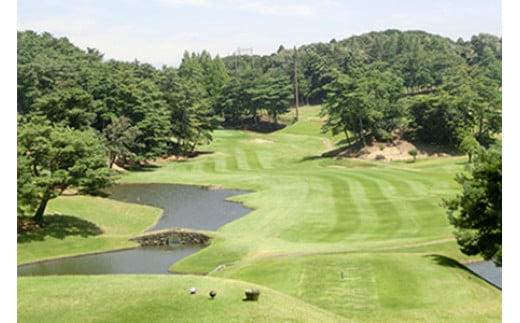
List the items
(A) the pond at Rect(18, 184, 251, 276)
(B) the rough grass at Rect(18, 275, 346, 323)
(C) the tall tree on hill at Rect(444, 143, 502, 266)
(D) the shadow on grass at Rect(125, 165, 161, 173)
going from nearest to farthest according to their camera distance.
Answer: (B) the rough grass at Rect(18, 275, 346, 323) < (C) the tall tree on hill at Rect(444, 143, 502, 266) < (A) the pond at Rect(18, 184, 251, 276) < (D) the shadow on grass at Rect(125, 165, 161, 173)

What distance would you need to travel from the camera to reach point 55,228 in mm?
45688

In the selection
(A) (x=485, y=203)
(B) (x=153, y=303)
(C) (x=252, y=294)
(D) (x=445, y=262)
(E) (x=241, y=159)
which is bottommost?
(D) (x=445, y=262)

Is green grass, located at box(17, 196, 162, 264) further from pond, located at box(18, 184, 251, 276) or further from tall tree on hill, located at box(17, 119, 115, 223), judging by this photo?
tall tree on hill, located at box(17, 119, 115, 223)

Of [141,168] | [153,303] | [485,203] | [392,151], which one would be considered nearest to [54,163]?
[153,303]

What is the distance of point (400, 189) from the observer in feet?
192

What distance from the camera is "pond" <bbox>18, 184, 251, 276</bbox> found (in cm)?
3809

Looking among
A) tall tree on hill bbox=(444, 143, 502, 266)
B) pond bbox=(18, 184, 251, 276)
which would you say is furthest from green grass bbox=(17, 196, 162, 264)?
tall tree on hill bbox=(444, 143, 502, 266)

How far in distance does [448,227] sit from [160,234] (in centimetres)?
2241

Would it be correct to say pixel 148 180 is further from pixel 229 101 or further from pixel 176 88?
pixel 229 101

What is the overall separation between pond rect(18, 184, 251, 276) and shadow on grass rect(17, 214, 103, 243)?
4.09 metres

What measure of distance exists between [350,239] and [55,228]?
23844mm

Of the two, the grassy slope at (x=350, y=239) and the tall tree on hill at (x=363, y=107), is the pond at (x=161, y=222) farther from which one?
the tall tree on hill at (x=363, y=107)

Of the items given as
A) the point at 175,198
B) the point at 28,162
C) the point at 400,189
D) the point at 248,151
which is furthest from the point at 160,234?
the point at 248,151

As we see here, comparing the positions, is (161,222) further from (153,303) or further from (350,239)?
(153,303)
